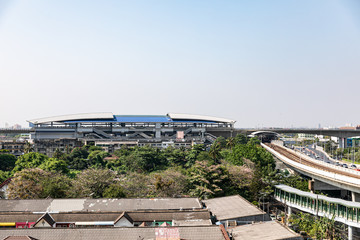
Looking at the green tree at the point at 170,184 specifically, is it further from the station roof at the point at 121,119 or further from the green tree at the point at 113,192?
the station roof at the point at 121,119

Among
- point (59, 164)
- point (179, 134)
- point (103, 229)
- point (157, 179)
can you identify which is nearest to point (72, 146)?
point (179, 134)

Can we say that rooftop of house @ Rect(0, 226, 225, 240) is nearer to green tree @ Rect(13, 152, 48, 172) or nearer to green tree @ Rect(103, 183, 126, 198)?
green tree @ Rect(103, 183, 126, 198)

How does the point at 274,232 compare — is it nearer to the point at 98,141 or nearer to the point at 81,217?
the point at 81,217

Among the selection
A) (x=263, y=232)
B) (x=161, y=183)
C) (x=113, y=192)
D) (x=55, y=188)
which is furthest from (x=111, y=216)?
(x=55, y=188)

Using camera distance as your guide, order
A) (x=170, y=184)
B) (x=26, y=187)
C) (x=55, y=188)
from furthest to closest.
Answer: (x=170, y=184) < (x=26, y=187) < (x=55, y=188)

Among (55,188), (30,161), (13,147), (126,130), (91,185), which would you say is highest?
(126,130)

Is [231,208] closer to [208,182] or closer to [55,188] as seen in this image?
[208,182]
